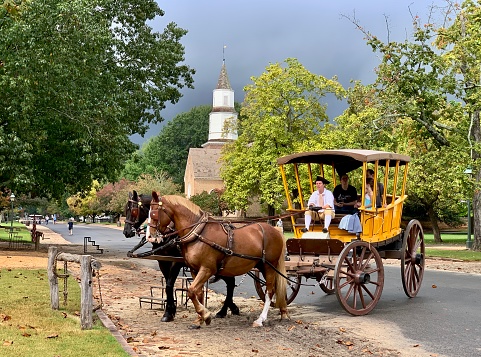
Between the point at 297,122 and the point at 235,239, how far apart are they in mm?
44567

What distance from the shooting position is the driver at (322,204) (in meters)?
13.9

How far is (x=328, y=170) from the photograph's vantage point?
4597 centimetres

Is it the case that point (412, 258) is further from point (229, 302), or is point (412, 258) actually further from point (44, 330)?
point (44, 330)

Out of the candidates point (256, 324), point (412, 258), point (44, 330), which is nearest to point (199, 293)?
point (256, 324)

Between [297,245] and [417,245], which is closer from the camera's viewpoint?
[297,245]

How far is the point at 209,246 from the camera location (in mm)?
11250

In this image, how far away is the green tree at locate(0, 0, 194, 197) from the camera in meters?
25.6

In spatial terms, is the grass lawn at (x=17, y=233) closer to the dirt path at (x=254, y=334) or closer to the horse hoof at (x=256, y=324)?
the dirt path at (x=254, y=334)

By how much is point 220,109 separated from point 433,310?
319 ft

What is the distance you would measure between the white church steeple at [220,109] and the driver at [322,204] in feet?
296

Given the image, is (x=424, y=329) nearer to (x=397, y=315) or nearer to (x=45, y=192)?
(x=397, y=315)

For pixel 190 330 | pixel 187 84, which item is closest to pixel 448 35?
pixel 187 84

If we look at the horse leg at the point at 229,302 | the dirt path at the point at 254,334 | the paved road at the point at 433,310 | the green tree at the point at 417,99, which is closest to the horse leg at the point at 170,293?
the dirt path at the point at 254,334

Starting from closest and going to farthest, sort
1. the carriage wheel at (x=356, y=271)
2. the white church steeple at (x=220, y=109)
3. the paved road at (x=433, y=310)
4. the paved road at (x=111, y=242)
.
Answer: the paved road at (x=433, y=310)
the carriage wheel at (x=356, y=271)
the paved road at (x=111, y=242)
the white church steeple at (x=220, y=109)
